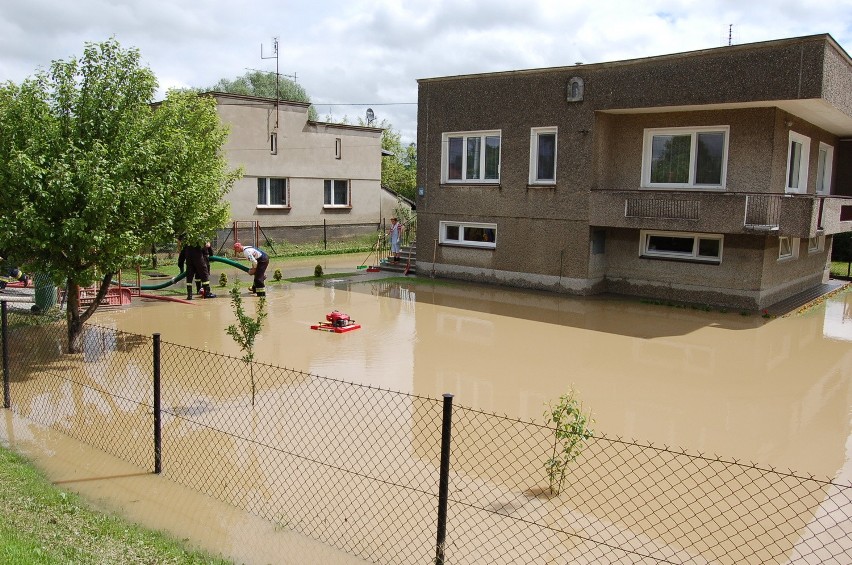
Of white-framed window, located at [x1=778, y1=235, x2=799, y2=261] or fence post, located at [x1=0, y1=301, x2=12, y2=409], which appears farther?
white-framed window, located at [x1=778, y1=235, x2=799, y2=261]

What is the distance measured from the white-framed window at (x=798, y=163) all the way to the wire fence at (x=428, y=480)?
12.3 m

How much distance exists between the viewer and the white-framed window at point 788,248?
18031mm

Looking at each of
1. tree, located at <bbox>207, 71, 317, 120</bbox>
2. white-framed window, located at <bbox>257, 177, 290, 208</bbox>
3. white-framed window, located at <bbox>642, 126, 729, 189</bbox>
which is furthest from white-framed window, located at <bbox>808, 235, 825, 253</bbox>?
tree, located at <bbox>207, 71, 317, 120</bbox>

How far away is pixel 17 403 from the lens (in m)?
9.21

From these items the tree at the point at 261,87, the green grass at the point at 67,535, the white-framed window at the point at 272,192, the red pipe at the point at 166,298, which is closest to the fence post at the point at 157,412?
the green grass at the point at 67,535

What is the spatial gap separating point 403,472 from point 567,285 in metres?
12.3

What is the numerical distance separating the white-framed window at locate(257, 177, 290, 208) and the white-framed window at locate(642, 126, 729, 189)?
16809 millimetres

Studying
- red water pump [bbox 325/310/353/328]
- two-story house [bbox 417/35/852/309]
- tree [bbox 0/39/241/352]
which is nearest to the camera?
tree [bbox 0/39/241/352]

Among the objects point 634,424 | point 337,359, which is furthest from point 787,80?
point 337,359

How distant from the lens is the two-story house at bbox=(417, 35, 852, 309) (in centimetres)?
1561

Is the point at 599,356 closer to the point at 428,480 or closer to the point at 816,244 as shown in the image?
the point at 428,480

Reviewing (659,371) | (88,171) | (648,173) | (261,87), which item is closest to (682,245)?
(648,173)

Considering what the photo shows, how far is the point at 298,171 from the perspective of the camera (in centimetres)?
3053

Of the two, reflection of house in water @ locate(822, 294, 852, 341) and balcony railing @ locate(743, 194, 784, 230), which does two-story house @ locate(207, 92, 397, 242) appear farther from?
reflection of house in water @ locate(822, 294, 852, 341)
